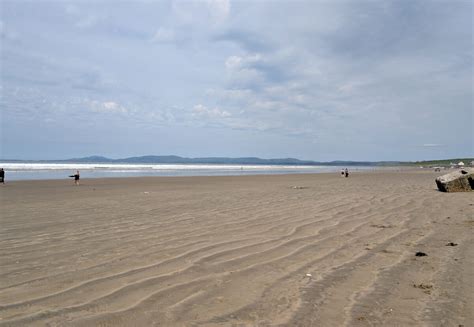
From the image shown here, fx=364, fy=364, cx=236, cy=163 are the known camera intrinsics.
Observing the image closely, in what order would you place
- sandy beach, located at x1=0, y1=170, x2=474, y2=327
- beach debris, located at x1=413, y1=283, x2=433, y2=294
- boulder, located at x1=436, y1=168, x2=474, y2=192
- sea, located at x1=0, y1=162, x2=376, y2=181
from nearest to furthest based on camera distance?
sandy beach, located at x1=0, y1=170, x2=474, y2=327 → beach debris, located at x1=413, y1=283, x2=433, y2=294 → boulder, located at x1=436, y1=168, x2=474, y2=192 → sea, located at x1=0, y1=162, x2=376, y2=181

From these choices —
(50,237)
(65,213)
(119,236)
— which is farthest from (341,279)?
(65,213)

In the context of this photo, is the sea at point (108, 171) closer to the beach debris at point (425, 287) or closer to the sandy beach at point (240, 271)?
the sandy beach at point (240, 271)

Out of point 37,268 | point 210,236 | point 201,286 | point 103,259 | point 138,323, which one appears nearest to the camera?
point 138,323

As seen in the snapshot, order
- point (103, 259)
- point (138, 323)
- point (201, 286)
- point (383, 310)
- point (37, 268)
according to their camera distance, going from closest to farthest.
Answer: point (138, 323), point (383, 310), point (201, 286), point (37, 268), point (103, 259)

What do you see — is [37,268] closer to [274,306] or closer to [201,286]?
[201,286]

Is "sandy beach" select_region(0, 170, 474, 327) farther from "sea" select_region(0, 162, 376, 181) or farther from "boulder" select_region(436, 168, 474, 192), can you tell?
"sea" select_region(0, 162, 376, 181)

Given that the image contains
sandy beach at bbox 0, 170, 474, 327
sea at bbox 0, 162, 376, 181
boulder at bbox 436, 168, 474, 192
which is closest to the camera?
sandy beach at bbox 0, 170, 474, 327

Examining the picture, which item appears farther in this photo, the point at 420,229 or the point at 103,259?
the point at 420,229

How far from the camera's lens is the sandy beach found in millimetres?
3102

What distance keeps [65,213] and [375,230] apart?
745 cm

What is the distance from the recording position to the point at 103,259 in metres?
4.80

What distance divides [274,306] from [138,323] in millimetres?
1180

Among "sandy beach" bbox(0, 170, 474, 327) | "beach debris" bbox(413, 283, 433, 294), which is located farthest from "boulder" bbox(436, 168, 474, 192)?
"beach debris" bbox(413, 283, 433, 294)

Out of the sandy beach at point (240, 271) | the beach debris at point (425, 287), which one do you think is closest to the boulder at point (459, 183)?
the sandy beach at point (240, 271)
